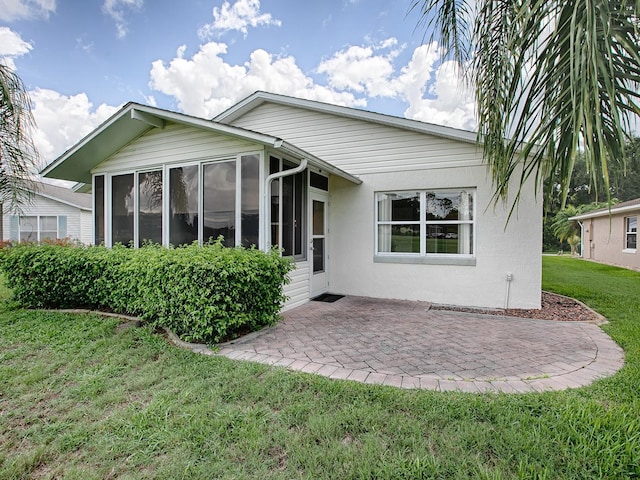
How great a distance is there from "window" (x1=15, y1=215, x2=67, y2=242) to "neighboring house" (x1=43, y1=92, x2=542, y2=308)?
40.0 ft

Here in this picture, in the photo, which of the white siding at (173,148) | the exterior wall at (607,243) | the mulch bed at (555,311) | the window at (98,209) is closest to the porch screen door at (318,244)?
the white siding at (173,148)

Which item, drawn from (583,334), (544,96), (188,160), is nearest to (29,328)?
(188,160)

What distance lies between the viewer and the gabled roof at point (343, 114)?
6730 millimetres

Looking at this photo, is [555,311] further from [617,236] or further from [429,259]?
[617,236]

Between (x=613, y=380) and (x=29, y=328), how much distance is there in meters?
7.84

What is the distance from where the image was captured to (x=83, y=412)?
109 inches

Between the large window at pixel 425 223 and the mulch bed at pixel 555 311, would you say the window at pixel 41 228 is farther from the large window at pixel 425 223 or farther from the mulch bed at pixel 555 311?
the mulch bed at pixel 555 311

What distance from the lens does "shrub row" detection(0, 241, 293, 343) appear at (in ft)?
13.9

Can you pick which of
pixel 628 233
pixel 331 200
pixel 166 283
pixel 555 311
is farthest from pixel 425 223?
pixel 628 233

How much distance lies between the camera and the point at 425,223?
729cm

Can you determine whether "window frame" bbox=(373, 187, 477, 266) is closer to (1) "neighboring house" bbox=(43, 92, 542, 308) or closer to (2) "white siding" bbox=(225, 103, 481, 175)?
(1) "neighboring house" bbox=(43, 92, 542, 308)

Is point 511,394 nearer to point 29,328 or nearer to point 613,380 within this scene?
point 613,380

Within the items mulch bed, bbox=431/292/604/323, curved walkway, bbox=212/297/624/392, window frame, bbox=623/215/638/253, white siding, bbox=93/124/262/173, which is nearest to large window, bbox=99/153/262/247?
white siding, bbox=93/124/262/173

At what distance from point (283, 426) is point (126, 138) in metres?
7.22
